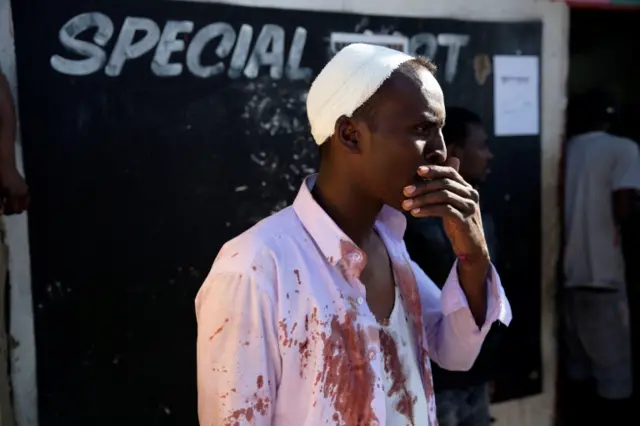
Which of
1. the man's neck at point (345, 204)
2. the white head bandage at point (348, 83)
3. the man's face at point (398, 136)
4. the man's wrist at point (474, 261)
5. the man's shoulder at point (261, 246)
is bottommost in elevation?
the man's wrist at point (474, 261)

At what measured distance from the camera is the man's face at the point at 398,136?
1499mm

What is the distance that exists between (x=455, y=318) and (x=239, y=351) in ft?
1.98

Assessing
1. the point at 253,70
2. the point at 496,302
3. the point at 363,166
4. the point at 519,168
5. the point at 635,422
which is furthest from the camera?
the point at 635,422

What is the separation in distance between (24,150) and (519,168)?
235cm

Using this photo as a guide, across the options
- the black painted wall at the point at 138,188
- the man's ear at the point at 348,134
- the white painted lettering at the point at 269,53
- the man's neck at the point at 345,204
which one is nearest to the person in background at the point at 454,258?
the black painted wall at the point at 138,188

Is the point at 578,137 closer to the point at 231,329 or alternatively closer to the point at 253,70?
the point at 253,70

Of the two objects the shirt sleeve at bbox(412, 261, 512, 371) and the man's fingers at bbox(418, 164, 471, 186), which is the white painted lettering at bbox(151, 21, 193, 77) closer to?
the shirt sleeve at bbox(412, 261, 512, 371)

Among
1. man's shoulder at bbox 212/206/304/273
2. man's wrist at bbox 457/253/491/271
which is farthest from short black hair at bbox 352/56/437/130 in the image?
man's wrist at bbox 457/253/491/271

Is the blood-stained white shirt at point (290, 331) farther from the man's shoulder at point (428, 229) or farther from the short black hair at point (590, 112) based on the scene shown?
the short black hair at point (590, 112)

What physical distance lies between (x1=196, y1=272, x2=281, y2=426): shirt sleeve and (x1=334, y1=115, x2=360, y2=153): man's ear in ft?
1.18

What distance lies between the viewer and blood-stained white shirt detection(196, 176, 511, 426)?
1.38 m

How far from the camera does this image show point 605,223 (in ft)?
12.3

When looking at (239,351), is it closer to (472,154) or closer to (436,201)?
(436,201)

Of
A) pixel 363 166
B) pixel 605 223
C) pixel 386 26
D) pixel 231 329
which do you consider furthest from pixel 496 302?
A: pixel 605 223
